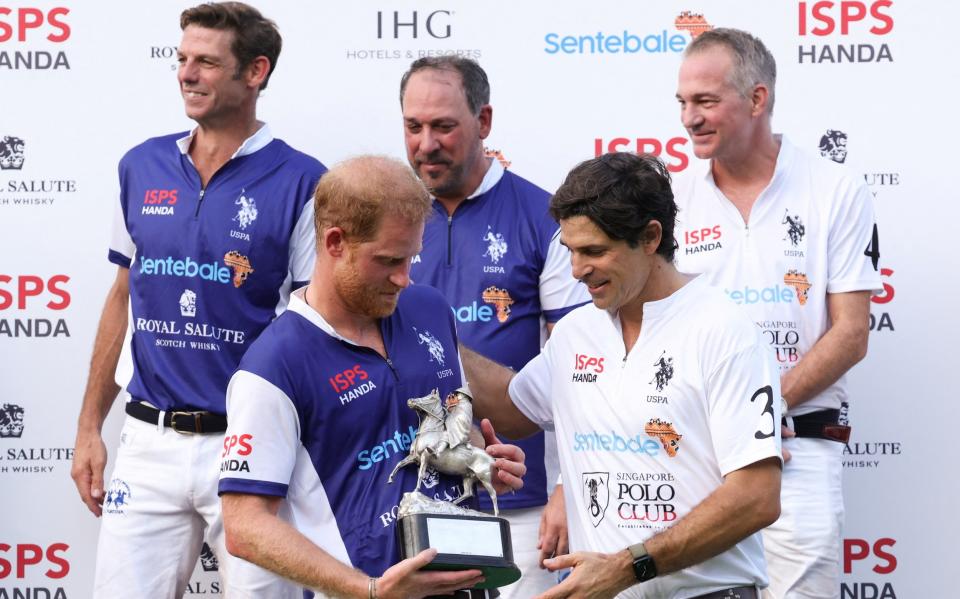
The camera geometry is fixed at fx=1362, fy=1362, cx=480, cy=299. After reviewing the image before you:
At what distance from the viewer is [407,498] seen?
109 inches

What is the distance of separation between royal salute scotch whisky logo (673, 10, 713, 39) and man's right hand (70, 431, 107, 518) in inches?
95.8

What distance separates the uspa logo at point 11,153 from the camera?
4949 mm

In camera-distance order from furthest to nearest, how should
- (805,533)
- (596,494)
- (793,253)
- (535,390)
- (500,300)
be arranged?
(500,300)
(793,253)
(805,533)
(535,390)
(596,494)

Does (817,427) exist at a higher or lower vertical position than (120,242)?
lower

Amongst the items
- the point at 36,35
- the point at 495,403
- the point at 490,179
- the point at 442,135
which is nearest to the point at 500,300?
the point at 490,179

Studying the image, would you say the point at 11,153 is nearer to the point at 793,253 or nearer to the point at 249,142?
the point at 249,142

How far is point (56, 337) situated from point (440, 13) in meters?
1.81

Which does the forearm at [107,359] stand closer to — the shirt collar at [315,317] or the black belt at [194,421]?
the black belt at [194,421]

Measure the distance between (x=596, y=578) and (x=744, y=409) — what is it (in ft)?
1.58

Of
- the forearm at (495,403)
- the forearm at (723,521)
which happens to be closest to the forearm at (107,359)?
the forearm at (495,403)

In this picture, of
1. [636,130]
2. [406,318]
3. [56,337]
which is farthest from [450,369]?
[56,337]

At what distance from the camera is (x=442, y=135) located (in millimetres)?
4254

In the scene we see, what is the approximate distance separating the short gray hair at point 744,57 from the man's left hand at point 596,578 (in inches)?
71.4

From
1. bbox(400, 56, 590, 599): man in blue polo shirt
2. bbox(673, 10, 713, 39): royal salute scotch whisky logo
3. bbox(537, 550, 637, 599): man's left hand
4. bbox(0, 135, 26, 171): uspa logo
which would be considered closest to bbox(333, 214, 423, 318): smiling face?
bbox(537, 550, 637, 599): man's left hand
